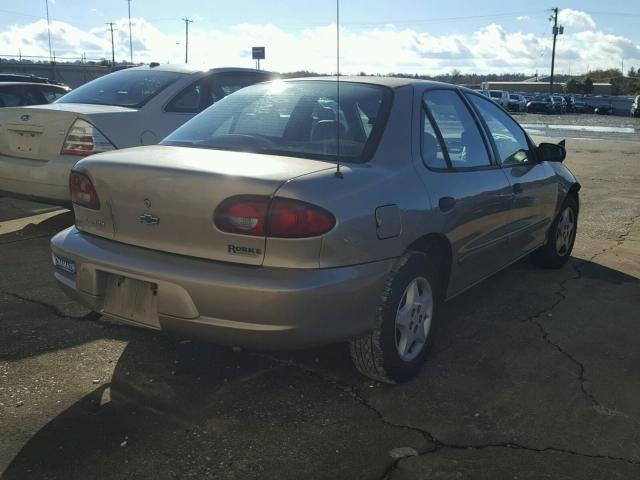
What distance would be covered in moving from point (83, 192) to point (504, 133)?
3.01 metres

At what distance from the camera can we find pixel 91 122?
561 cm

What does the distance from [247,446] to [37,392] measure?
3.89 ft

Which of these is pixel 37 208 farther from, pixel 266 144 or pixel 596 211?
pixel 596 211

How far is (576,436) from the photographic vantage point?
9.48 feet

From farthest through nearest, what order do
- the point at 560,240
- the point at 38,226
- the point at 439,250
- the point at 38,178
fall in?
the point at 38,226, the point at 38,178, the point at 560,240, the point at 439,250

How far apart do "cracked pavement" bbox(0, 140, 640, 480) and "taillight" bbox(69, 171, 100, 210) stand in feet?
2.97

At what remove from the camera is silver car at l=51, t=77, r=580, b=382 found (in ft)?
8.98

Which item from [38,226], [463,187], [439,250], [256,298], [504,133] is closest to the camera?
[256,298]

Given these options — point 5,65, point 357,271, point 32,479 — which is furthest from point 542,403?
point 5,65

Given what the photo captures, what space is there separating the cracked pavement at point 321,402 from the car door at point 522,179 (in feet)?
1.91

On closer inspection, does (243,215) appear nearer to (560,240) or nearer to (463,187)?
(463,187)

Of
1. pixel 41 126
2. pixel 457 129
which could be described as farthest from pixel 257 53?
pixel 457 129

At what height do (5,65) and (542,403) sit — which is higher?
(5,65)

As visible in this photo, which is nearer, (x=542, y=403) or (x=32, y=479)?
(x=32, y=479)
